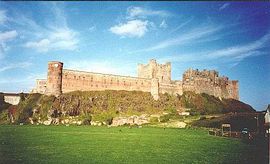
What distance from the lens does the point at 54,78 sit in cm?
7119

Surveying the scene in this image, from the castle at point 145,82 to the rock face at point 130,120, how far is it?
53.8 ft

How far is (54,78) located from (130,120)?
20.5 meters

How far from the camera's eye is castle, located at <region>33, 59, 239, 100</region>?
236ft

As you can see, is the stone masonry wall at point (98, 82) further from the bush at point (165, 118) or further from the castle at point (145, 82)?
the bush at point (165, 118)

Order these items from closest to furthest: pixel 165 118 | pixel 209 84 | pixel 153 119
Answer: pixel 165 118, pixel 153 119, pixel 209 84

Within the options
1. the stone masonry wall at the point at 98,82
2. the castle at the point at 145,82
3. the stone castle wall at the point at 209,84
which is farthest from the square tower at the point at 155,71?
the stone castle wall at the point at 209,84

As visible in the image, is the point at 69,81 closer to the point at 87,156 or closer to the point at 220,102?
the point at 220,102

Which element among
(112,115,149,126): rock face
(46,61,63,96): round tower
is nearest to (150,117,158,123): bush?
(112,115,149,126): rock face

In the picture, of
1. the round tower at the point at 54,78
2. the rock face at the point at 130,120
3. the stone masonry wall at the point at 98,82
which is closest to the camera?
the rock face at the point at 130,120

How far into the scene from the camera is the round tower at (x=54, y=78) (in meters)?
70.8

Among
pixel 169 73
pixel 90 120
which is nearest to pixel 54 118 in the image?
pixel 90 120

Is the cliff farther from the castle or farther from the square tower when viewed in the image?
the square tower

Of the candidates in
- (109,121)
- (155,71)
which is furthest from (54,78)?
(155,71)

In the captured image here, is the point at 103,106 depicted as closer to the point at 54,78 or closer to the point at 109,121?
the point at 109,121
